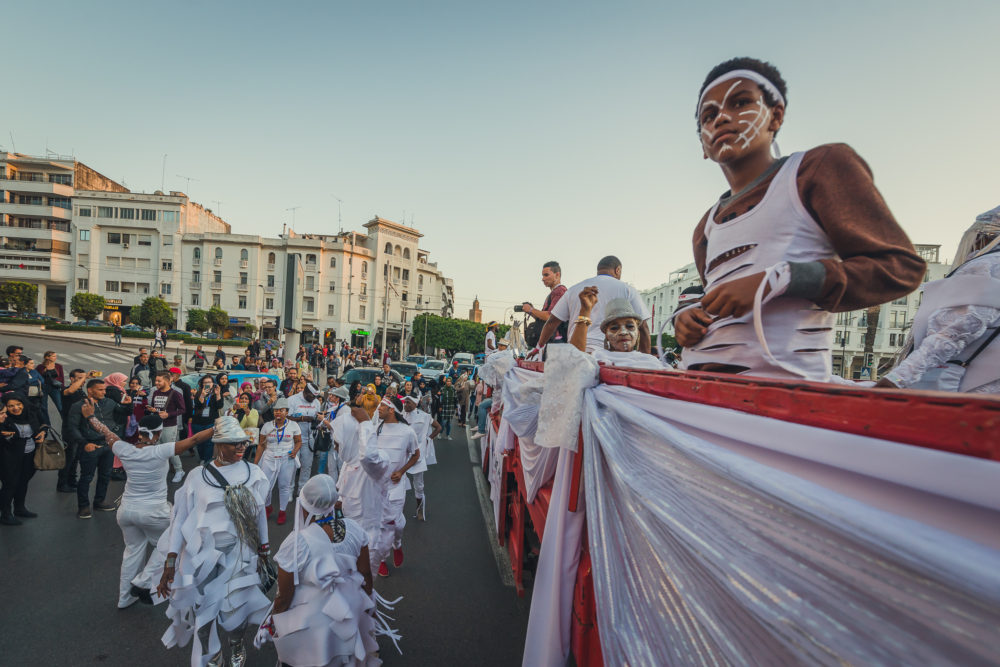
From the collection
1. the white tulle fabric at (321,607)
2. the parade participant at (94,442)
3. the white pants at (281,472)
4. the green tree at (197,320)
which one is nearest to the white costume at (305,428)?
the white pants at (281,472)

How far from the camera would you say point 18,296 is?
3888cm

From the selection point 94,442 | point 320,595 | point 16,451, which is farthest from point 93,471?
point 320,595

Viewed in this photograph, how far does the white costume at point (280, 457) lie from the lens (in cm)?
645

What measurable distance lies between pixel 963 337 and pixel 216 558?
14.7 feet

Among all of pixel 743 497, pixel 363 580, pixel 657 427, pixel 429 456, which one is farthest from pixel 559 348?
pixel 429 456

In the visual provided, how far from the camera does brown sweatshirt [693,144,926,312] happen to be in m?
1.12

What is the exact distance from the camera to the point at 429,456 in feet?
27.1

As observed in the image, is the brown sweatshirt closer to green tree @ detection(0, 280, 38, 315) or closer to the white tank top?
the white tank top

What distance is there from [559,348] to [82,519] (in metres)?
7.46

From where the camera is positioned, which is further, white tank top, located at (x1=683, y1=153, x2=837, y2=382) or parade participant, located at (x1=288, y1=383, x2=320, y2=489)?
parade participant, located at (x1=288, y1=383, x2=320, y2=489)

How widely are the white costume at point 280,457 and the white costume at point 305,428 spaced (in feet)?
2.41

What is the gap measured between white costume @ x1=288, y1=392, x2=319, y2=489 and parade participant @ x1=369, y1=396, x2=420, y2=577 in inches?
107

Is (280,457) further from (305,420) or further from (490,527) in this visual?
(490,527)

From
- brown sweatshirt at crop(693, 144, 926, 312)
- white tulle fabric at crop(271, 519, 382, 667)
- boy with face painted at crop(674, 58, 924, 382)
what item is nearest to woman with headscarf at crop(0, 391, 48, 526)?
white tulle fabric at crop(271, 519, 382, 667)
